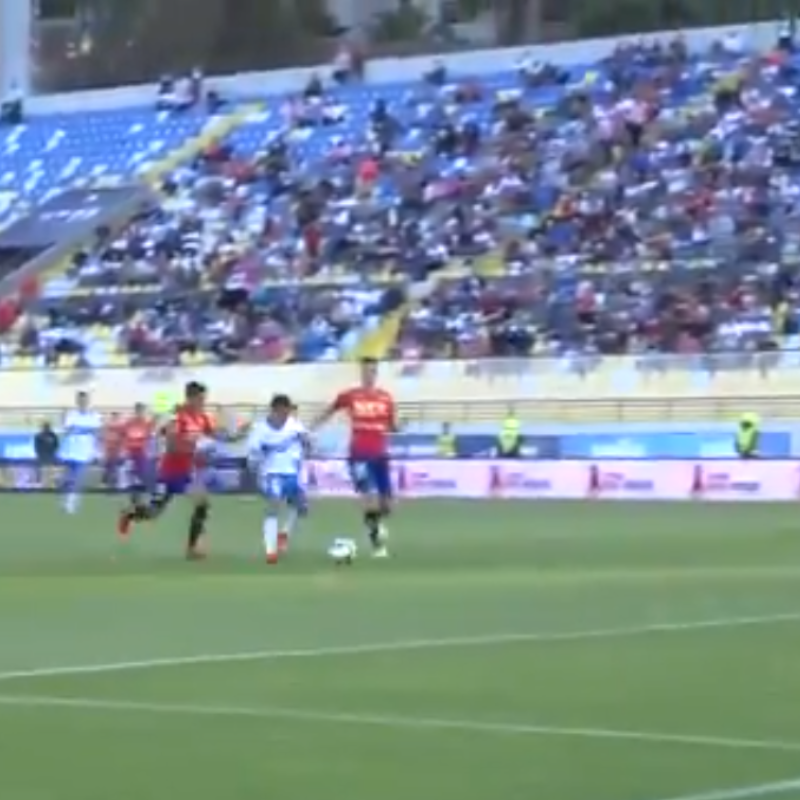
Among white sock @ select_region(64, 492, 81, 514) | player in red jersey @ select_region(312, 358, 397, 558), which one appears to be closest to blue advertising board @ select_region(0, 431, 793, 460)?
white sock @ select_region(64, 492, 81, 514)

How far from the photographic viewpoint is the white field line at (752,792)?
8.87m

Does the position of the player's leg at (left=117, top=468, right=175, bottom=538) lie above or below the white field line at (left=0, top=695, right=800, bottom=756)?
above

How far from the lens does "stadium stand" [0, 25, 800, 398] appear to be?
46.5 meters

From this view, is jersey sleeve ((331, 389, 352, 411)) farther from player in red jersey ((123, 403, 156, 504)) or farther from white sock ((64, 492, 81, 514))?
white sock ((64, 492, 81, 514))

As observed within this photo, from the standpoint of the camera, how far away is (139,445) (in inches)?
1563

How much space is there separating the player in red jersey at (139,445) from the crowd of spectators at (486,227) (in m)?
6.73

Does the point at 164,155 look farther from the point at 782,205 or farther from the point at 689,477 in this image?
the point at 689,477

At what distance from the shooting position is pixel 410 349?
48219 mm

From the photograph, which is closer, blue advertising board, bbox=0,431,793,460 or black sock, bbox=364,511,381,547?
black sock, bbox=364,511,381,547

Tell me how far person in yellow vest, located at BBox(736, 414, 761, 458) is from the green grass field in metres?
15.7

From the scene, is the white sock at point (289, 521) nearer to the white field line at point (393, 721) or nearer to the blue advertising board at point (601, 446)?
the white field line at point (393, 721)

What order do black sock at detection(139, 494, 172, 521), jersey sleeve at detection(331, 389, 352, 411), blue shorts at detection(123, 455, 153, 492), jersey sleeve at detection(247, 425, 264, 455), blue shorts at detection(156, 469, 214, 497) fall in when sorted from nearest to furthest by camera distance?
jersey sleeve at detection(247, 425, 264, 455)
jersey sleeve at detection(331, 389, 352, 411)
blue shorts at detection(156, 469, 214, 497)
black sock at detection(139, 494, 172, 521)
blue shorts at detection(123, 455, 153, 492)

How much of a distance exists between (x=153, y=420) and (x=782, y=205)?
43.3ft

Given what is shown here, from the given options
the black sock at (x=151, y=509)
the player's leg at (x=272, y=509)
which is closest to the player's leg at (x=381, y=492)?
the player's leg at (x=272, y=509)
